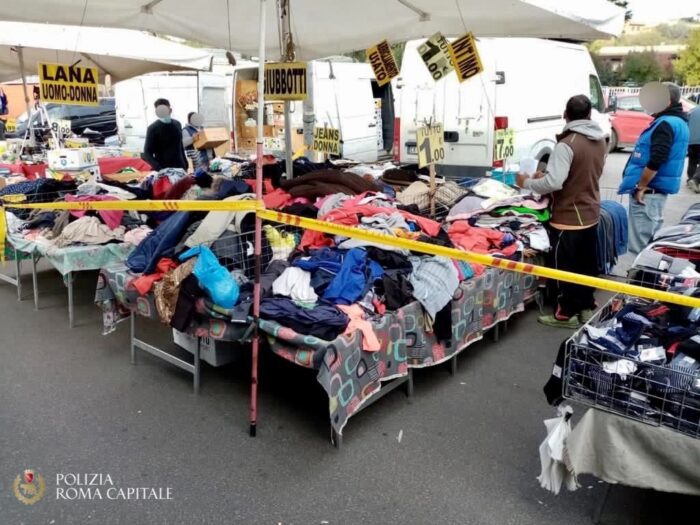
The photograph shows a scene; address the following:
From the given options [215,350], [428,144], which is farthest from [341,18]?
[215,350]

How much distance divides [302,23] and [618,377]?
5453mm

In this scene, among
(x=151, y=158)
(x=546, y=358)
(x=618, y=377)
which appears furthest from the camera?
(x=151, y=158)

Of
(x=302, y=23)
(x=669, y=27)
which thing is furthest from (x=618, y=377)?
(x=669, y=27)

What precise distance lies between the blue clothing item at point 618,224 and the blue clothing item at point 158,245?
403 cm

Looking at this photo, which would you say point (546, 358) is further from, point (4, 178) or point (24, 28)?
point (24, 28)

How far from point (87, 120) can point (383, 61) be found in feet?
50.2

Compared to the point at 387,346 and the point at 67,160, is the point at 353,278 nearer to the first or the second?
the point at 387,346

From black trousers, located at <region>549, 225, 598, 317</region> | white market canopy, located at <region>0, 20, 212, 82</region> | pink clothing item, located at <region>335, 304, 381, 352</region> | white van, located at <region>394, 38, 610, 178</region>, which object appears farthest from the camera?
white van, located at <region>394, 38, 610, 178</region>

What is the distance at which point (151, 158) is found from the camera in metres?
7.82

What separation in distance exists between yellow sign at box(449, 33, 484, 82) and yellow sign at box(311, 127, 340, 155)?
4.67 ft

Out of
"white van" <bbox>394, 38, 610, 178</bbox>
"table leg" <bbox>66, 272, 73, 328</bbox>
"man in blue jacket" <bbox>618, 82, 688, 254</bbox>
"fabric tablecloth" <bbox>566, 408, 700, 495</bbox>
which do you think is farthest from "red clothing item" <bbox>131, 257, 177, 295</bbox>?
"white van" <bbox>394, 38, 610, 178</bbox>

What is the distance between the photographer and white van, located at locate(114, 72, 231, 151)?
1342 centimetres

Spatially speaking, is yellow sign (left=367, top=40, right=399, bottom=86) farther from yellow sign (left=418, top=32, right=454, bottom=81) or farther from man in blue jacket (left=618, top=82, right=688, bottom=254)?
man in blue jacket (left=618, top=82, right=688, bottom=254)

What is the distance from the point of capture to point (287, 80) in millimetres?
4543
